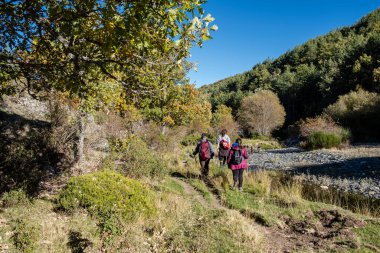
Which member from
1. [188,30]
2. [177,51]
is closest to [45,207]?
[177,51]

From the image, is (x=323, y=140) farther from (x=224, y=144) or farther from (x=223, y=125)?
(x=223, y=125)

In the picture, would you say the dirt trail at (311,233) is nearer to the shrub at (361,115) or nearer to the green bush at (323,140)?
the green bush at (323,140)

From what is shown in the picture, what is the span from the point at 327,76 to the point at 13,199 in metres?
70.2

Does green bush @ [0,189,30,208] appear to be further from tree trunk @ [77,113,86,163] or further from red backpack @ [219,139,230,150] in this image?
red backpack @ [219,139,230,150]

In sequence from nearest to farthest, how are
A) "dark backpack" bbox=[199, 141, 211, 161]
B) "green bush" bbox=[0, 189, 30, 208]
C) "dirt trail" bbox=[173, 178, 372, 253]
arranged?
1. "dirt trail" bbox=[173, 178, 372, 253]
2. "green bush" bbox=[0, 189, 30, 208]
3. "dark backpack" bbox=[199, 141, 211, 161]

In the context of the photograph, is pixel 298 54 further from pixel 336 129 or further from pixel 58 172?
pixel 58 172

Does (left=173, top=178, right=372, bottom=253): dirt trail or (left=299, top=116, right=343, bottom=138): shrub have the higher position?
(left=299, top=116, right=343, bottom=138): shrub

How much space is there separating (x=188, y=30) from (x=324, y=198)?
9987 millimetres

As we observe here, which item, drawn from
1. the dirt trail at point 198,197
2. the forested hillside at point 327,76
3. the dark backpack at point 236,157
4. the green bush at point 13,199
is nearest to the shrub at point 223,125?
the forested hillside at point 327,76

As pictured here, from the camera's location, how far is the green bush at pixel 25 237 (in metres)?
5.40

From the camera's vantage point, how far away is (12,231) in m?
6.00

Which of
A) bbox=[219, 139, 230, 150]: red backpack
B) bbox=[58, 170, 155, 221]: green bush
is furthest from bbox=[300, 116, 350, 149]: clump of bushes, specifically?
bbox=[58, 170, 155, 221]: green bush

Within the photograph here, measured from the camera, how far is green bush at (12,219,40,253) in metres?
5.40

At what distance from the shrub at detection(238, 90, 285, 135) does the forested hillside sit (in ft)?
28.8
